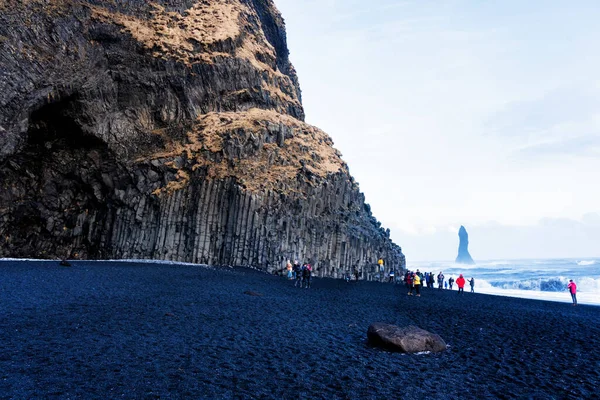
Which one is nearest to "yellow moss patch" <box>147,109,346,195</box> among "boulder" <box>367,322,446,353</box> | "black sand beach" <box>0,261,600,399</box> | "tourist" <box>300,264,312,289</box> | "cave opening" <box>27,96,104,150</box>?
"cave opening" <box>27,96,104,150</box>

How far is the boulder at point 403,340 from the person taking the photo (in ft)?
39.5

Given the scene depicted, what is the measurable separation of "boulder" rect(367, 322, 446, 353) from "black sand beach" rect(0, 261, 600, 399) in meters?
0.44

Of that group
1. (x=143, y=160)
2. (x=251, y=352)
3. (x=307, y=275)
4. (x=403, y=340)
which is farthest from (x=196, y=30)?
(x=403, y=340)

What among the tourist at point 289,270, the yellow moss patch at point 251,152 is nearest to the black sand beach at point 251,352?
the tourist at point 289,270

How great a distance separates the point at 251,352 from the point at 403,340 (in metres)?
4.94

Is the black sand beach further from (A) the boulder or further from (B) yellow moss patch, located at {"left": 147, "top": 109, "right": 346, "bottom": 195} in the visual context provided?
(B) yellow moss patch, located at {"left": 147, "top": 109, "right": 346, "bottom": 195}

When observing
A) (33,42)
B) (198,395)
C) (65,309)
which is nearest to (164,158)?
(33,42)

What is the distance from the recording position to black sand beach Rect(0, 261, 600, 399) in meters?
8.41


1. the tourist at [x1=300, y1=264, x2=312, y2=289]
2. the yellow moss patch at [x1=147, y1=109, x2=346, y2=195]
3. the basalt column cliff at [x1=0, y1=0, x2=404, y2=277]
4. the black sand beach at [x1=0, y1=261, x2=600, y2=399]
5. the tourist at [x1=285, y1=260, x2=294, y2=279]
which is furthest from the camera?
the yellow moss patch at [x1=147, y1=109, x2=346, y2=195]

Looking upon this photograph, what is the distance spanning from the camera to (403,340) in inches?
478

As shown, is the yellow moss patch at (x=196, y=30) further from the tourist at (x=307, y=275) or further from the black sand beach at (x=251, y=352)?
the black sand beach at (x=251, y=352)

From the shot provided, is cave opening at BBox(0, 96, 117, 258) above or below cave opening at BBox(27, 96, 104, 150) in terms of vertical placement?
below

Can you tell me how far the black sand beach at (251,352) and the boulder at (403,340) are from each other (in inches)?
17.2

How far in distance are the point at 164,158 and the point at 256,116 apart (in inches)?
535
